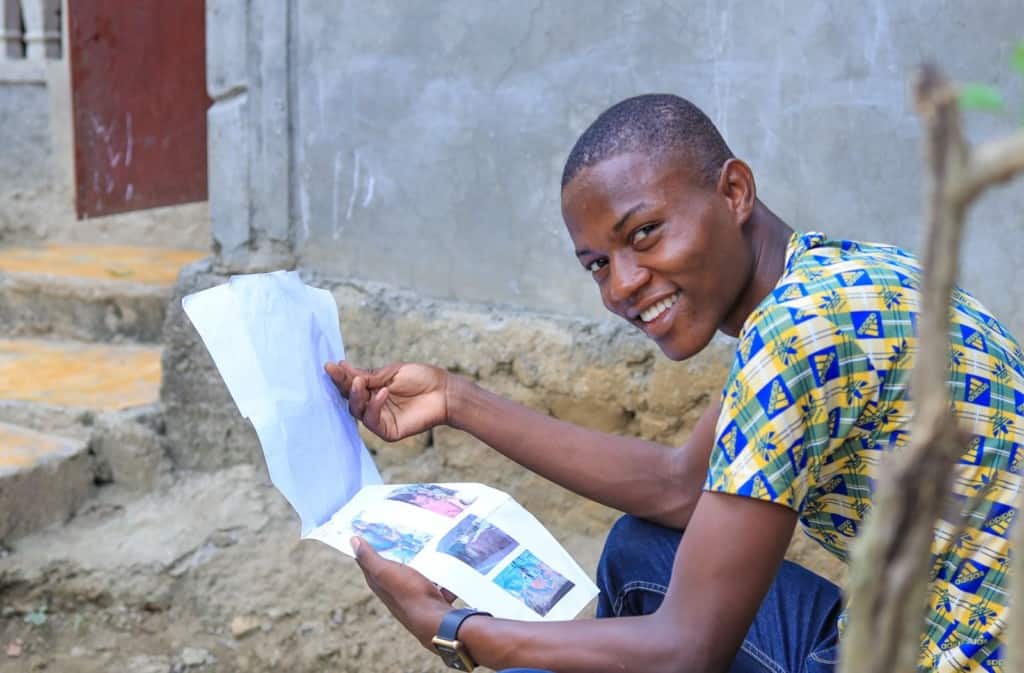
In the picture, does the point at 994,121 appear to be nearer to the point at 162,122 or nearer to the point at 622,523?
the point at 622,523

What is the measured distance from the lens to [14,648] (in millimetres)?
3006

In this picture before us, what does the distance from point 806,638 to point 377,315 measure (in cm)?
170

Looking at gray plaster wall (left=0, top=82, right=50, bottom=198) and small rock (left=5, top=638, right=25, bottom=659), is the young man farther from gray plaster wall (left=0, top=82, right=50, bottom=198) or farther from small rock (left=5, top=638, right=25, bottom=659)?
gray plaster wall (left=0, top=82, right=50, bottom=198)

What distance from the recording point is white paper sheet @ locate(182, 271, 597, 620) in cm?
176

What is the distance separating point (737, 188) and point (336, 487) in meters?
0.79

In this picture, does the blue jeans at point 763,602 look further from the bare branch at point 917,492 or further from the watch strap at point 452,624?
the bare branch at point 917,492

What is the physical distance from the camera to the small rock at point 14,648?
299 cm

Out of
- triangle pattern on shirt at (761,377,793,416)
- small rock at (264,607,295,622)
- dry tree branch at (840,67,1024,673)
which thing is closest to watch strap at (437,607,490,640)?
triangle pattern on shirt at (761,377,793,416)

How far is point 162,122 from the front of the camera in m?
4.29

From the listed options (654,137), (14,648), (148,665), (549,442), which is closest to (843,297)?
(654,137)

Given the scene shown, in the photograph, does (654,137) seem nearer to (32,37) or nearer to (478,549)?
(478,549)

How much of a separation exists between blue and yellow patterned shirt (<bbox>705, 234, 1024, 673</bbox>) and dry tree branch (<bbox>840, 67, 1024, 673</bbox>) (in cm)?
65

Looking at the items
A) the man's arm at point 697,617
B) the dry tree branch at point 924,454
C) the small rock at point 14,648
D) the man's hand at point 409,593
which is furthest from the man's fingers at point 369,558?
the small rock at point 14,648

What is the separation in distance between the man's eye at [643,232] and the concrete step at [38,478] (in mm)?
2263
